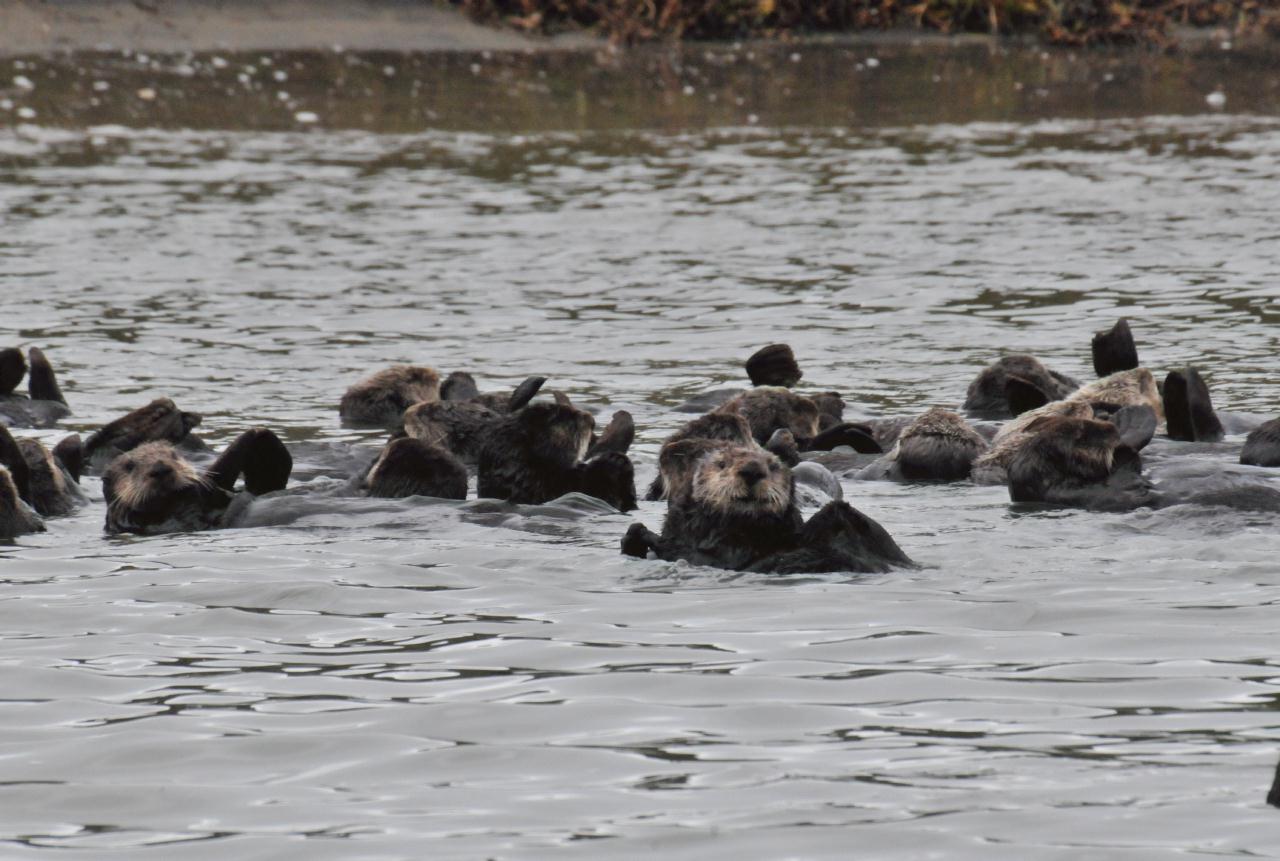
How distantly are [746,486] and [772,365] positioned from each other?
3.85m

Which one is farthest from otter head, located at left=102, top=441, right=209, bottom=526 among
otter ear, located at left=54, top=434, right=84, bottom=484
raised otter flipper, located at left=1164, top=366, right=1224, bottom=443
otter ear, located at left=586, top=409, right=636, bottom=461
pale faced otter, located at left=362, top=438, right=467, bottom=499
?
raised otter flipper, located at left=1164, top=366, right=1224, bottom=443

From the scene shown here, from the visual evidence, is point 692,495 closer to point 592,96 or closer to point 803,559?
point 803,559

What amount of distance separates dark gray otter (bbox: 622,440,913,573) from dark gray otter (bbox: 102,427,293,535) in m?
1.81

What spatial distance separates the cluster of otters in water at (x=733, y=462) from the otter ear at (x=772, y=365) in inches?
22.3

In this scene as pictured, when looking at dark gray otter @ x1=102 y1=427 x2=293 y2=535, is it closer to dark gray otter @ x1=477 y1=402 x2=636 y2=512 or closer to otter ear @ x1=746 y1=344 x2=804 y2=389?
dark gray otter @ x1=477 y1=402 x2=636 y2=512

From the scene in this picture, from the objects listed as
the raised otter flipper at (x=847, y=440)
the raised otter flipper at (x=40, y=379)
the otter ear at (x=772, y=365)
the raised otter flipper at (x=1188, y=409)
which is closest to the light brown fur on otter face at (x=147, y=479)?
the raised otter flipper at (x=847, y=440)

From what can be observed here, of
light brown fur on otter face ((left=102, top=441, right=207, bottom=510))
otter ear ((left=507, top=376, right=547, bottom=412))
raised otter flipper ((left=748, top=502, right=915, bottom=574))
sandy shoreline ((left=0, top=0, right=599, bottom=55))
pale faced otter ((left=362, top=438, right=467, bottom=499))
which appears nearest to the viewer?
raised otter flipper ((left=748, top=502, right=915, bottom=574))

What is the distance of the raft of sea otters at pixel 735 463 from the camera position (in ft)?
20.4

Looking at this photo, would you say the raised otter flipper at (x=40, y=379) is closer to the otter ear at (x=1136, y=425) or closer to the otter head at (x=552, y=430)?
the otter head at (x=552, y=430)

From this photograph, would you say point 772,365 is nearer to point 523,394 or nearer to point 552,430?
point 523,394

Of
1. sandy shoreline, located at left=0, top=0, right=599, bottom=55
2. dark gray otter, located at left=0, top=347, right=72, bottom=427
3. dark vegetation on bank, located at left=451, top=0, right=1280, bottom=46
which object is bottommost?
dark gray otter, located at left=0, top=347, right=72, bottom=427

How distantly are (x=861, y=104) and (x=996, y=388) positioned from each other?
47.1ft

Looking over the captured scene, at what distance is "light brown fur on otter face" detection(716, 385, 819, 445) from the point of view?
8734mm

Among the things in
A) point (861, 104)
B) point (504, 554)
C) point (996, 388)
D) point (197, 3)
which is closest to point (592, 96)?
point (861, 104)
